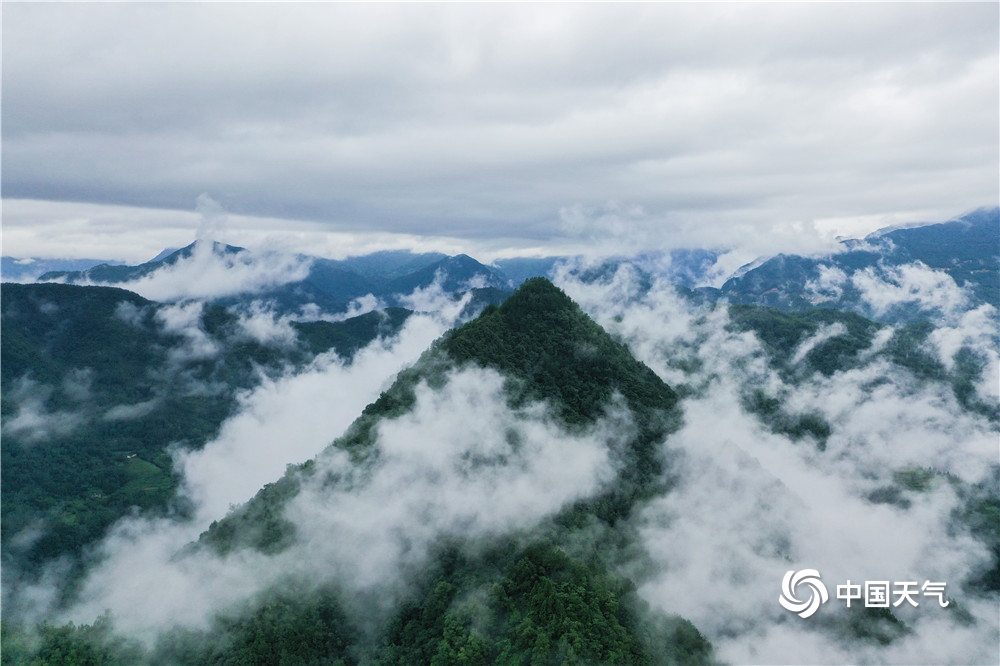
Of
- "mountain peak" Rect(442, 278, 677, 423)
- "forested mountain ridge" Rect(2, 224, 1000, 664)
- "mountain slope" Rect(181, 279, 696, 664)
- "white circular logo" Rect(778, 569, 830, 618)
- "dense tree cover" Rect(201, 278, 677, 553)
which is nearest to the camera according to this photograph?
"mountain slope" Rect(181, 279, 696, 664)

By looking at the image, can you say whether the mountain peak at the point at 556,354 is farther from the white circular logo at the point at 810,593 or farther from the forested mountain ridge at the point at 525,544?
the white circular logo at the point at 810,593

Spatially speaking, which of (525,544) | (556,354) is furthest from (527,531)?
(556,354)

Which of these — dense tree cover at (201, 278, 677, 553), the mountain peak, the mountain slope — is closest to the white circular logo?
the mountain slope

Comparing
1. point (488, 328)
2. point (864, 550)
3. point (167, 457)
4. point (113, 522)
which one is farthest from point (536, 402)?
point (167, 457)

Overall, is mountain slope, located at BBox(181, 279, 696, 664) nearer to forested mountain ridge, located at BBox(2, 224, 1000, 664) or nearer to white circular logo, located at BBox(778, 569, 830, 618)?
forested mountain ridge, located at BBox(2, 224, 1000, 664)

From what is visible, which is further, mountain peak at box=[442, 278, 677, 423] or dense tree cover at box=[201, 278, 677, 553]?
mountain peak at box=[442, 278, 677, 423]

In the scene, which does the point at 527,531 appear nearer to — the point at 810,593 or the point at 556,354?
the point at 810,593

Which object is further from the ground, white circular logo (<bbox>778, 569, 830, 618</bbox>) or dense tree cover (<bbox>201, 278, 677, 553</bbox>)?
dense tree cover (<bbox>201, 278, 677, 553</bbox>)

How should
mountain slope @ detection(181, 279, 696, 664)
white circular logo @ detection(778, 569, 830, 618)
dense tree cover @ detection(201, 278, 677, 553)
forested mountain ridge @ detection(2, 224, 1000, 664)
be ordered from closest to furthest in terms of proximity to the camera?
1. mountain slope @ detection(181, 279, 696, 664)
2. forested mountain ridge @ detection(2, 224, 1000, 664)
3. white circular logo @ detection(778, 569, 830, 618)
4. dense tree cover @ detection(201, 278, 677, 553)
